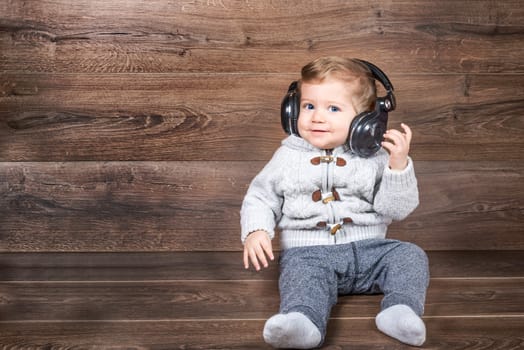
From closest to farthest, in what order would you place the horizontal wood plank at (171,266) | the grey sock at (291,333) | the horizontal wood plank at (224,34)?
1. the grey sock at (291,333)
2. the horizontal wood plank at (171,266)
3. the horizontal wood plank at (224,34)

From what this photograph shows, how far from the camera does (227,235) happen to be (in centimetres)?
197

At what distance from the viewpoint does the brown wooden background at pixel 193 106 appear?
1.92m

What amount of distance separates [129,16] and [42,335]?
0.94m

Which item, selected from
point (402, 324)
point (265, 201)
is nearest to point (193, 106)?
point (265, 201)

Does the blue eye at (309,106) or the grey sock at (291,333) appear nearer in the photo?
the grey sock at (291,333)

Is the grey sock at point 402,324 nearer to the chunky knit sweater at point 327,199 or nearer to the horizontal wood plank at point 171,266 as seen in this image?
the chunky knit sweater at point 327,199

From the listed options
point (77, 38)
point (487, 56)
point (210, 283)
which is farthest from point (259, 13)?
point (210, 283)

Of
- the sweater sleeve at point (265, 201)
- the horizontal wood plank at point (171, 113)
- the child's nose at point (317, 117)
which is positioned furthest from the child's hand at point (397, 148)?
the horizontal wood plank at point (171, 113)

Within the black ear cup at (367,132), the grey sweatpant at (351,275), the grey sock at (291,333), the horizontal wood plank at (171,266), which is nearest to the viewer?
the grey sock at (291,333)

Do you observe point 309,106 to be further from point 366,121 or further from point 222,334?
point 222,334

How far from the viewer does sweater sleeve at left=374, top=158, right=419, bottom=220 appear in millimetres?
1416

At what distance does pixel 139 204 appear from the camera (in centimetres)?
196

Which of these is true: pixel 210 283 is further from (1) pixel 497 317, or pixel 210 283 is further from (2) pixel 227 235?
(1) pixel 497 317

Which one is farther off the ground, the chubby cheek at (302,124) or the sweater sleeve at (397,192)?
the chubby cheek at (302,124)
